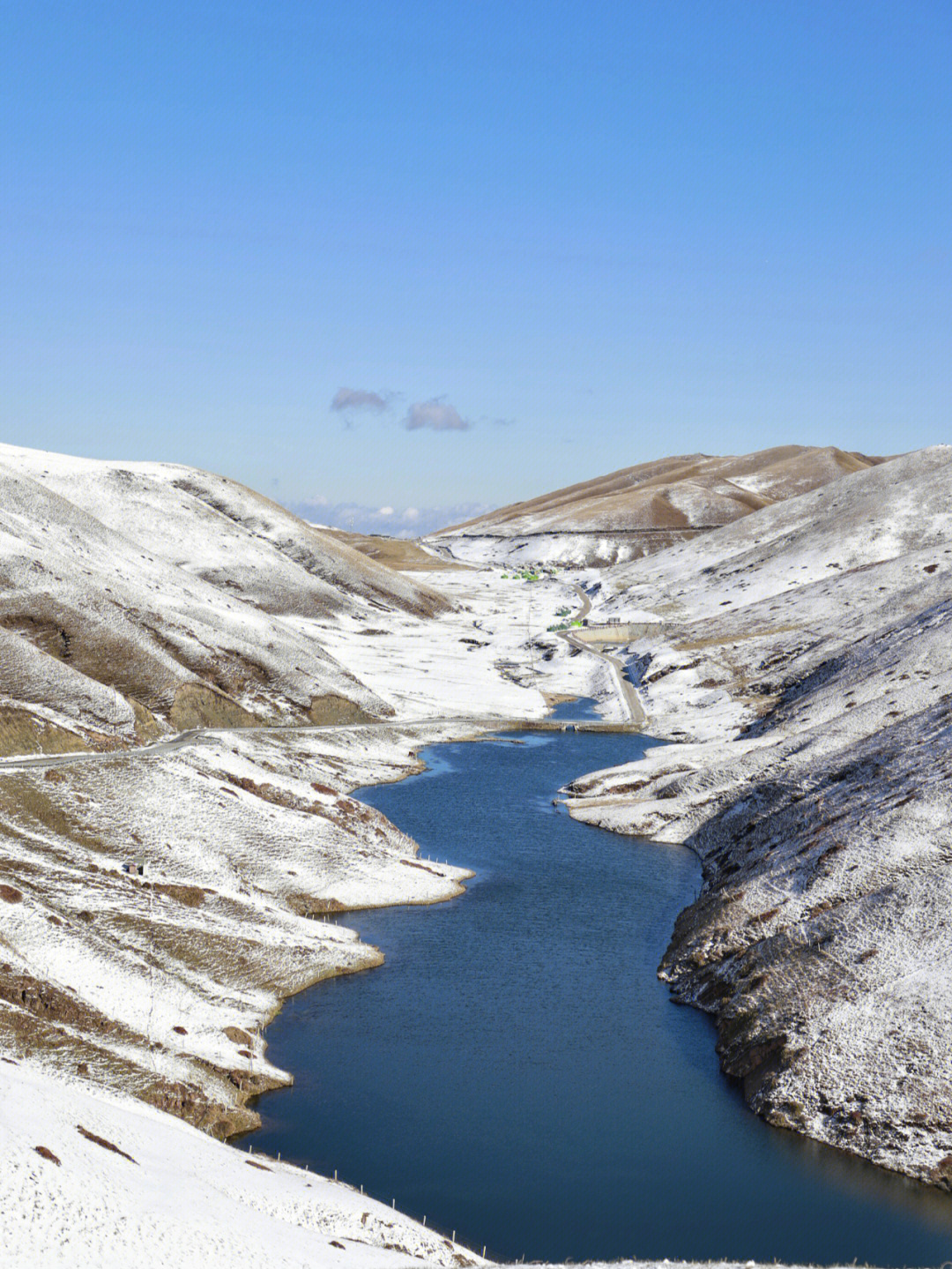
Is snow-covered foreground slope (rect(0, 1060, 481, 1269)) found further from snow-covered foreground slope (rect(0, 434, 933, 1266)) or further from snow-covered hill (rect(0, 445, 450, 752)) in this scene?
snow-covered hill (rect(0, 445, 450, 752))

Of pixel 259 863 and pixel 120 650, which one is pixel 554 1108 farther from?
pixel 120 650

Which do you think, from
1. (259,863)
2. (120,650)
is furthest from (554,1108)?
(120,650)

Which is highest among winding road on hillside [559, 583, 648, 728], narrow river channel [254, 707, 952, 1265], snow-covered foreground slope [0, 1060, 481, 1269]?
winding road on hillside [559, 583, 648, 728]

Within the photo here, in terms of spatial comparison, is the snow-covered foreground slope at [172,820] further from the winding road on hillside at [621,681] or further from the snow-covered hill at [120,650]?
the winding road on hillside at [621,681]

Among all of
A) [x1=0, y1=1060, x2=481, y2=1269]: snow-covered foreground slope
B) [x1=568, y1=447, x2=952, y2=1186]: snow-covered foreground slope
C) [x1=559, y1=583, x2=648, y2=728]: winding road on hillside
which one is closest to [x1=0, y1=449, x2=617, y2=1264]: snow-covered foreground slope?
[x1=0, y1=1060, x2=481, y2=1269]: snow-covered foreground slope

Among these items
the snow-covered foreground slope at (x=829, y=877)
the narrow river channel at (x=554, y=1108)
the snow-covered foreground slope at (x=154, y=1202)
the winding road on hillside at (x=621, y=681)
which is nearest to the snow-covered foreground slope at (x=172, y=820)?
the snow-covered foreground slope at (x=154, y=1202)

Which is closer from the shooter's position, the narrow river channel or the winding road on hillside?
the narrow river channel
